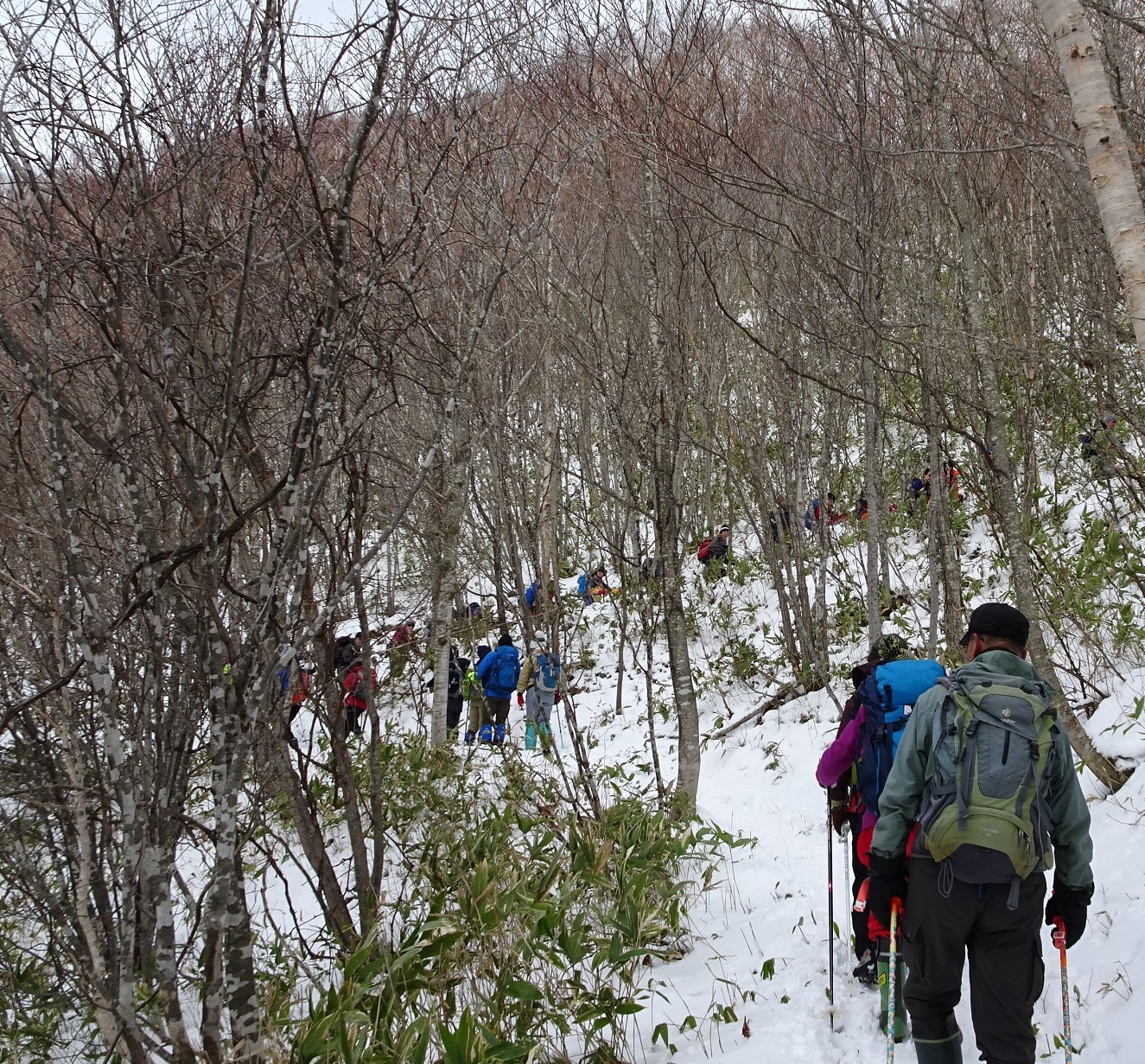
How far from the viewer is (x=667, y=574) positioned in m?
5.80

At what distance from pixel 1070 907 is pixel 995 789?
0.56m

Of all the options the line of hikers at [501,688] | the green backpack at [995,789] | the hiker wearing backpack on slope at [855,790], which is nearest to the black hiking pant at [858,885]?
the hiker wearing backpack on slope at [855,790]

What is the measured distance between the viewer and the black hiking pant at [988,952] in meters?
2.38

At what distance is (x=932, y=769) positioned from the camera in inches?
98.1

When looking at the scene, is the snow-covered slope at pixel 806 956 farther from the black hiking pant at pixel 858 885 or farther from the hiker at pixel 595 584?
the hiker at pixel 595 584

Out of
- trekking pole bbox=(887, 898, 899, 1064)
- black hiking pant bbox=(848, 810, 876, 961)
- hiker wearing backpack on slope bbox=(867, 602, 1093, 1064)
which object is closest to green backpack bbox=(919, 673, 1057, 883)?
hiker wearing backpack on slope bbox=(867, 602, 1093, 1064)

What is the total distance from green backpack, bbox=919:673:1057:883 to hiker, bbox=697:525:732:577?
11.5m

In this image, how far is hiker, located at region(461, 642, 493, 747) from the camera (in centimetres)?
981

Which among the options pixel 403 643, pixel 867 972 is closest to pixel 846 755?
pixel 867 972

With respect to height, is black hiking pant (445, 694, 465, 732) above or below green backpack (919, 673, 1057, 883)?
above

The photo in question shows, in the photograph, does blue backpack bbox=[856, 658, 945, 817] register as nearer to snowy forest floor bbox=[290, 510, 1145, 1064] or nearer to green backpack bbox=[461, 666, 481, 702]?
snowy forest floor bbox=[290, 510, 1145, 1064]

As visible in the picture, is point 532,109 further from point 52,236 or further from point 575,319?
point 52,236

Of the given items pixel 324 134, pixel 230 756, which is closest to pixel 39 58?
pixel 324 134

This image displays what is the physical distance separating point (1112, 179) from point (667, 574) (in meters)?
3.76
